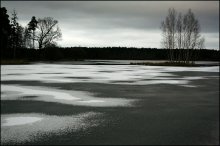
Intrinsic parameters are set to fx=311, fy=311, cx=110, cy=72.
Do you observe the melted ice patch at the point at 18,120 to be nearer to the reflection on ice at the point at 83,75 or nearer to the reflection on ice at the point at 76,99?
the reflection on ice at the point at 76,99

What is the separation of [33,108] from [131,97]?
439cm

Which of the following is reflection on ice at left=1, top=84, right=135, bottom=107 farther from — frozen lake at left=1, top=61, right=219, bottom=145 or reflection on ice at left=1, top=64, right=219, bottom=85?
reflection on ice at left=1, top=64, right=219, bottom=85

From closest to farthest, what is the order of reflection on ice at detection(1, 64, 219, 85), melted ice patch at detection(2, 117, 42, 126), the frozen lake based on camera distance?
the frozen lake
melted ice patch at detection(2, 117, 42, 126)
reflection on ice at detection(1, 64, 219, 85)

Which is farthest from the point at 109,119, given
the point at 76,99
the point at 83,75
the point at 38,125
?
the point at 83,75

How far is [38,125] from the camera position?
796cm

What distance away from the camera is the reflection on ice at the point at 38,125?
689 centimetres

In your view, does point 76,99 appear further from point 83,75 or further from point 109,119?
point 83,75

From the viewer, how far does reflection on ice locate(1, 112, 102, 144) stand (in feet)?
22.6

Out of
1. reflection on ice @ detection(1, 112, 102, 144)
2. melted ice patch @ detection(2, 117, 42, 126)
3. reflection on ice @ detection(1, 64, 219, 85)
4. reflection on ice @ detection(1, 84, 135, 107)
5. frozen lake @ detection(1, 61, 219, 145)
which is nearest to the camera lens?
frozen lake @ detection(1, 61, 219, 145)

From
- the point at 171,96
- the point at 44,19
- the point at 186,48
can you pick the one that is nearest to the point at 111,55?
the point at 44,19

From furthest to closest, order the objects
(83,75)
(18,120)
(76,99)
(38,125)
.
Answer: (83,75) < (76,99) < (18,120) < (38,125)

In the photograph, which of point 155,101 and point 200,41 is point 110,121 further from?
point 200,41

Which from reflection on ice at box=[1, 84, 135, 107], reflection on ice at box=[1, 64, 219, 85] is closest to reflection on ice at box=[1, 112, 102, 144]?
reflection on ice at box=[1, 84, 135, 107]

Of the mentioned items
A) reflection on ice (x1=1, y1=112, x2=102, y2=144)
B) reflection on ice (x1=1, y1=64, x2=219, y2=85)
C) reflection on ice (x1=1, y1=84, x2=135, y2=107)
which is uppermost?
reflection on ice (x1=1, y1=64, x2=219, y2=85)
